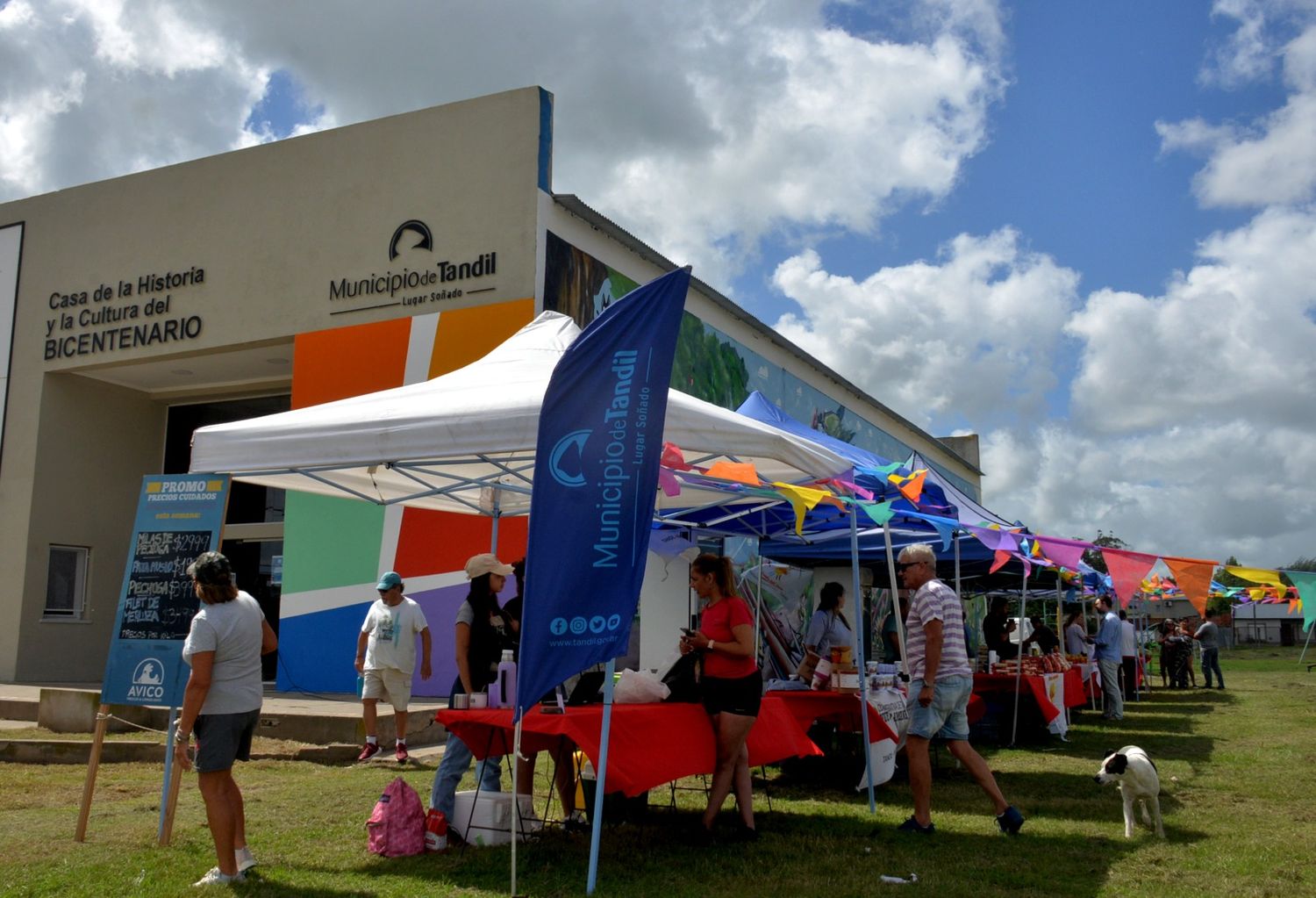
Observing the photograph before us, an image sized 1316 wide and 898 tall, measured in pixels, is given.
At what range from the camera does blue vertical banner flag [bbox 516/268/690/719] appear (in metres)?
5.04

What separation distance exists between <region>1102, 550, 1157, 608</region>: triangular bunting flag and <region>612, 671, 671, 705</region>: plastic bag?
662cm

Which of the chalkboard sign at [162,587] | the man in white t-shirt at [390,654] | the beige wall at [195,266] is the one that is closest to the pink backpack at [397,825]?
the chalkboard sign at [162,587]

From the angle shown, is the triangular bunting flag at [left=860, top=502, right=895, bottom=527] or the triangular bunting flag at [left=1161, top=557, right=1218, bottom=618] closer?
the triangular bunting flag at [left=860, top=502, right=895, bottom=527]

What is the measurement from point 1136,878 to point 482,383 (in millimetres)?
4735

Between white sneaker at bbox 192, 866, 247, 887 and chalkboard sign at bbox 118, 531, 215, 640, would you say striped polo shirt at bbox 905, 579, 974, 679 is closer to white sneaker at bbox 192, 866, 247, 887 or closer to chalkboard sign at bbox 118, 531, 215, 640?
white sneaker at bbox 192, 866, 247, 887

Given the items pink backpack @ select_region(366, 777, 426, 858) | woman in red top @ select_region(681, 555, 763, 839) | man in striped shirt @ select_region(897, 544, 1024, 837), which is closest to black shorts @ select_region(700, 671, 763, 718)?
woman in red top @ select_region(681, 555, 763, 839)

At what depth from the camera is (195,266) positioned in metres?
17.1

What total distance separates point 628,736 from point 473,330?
9571mm

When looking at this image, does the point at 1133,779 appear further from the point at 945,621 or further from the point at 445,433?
the point at 445,433

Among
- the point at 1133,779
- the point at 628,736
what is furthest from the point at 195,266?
the point at 1133,779

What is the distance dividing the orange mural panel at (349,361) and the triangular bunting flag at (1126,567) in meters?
9.33

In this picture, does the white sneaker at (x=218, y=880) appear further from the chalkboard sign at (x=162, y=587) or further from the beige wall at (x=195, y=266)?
the beige wall at (x=195, y=266)

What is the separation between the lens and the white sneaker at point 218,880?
5320mm

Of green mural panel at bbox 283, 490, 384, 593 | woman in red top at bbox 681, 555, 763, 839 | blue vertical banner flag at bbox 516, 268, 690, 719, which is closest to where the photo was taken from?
blue vertical banner flag at bbox 516, 268, 690, 719
